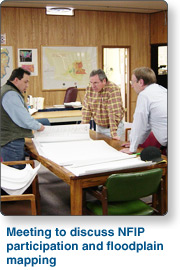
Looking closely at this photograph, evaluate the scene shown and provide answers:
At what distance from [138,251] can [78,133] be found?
2.79ft

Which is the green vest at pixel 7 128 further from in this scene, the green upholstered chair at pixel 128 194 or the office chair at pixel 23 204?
the green upholstered chair at pixel 128 194

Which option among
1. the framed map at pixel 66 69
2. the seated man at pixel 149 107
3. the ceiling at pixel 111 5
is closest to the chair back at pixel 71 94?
the framed map at pixel 66 69

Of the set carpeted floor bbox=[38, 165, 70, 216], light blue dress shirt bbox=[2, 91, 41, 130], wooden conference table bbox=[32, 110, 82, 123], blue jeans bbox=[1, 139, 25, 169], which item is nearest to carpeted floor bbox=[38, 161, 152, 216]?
carpeted floor bbox=[38, 165, 70, 216]

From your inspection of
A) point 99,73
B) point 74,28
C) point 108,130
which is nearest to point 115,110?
point 108,130

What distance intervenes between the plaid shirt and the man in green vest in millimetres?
505

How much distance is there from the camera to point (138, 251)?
2295 mm

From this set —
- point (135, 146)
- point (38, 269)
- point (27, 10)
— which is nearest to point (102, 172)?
point (135, 146)

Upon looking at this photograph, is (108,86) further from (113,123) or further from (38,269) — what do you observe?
(38,269)

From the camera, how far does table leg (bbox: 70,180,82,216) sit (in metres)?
2.14

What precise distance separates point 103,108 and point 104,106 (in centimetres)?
2

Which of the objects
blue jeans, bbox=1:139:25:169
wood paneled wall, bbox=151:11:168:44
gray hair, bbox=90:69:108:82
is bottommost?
blue jeans, bbox=1:139:25:169

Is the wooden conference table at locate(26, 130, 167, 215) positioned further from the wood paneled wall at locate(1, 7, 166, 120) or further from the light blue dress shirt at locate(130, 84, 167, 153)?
the wood paneled wall at locate(1, 7, 166, 120)

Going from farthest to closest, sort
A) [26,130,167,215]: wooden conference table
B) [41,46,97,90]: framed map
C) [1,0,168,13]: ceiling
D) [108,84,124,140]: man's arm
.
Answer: [108,84,124,140]: man's arm, [41,46,97,90]: framed map, [1,0,168,13]: ceiling, [26,130,167,215]: wooden conference table

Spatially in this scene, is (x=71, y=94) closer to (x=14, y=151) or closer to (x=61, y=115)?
(x=61, y=115)
